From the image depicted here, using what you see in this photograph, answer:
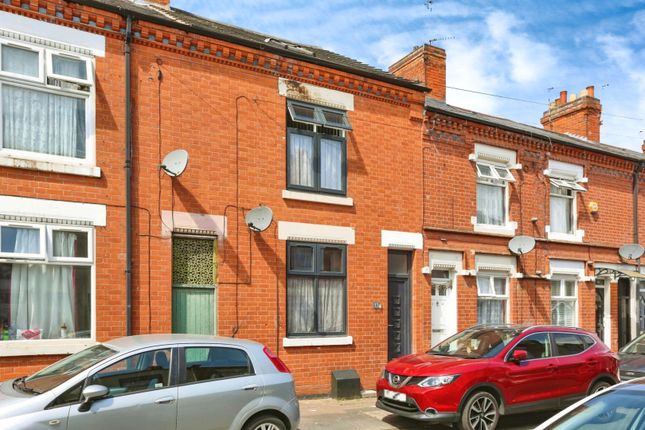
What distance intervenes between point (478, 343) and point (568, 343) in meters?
1.61

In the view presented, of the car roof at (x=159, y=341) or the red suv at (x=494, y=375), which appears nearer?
the car roof at (x=159, y=341)

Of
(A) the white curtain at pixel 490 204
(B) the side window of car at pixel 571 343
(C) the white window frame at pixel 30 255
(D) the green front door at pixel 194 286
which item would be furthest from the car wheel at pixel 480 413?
(C) the white window frame at pixel 30 255

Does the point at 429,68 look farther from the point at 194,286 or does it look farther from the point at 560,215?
the point at 194,286

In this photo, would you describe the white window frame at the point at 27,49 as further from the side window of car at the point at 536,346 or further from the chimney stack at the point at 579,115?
the chimney stack at the point at 579,115

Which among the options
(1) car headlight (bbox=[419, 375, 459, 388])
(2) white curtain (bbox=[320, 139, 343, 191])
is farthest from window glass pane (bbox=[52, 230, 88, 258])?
(1) car headlight (bbox=[419, 375, 459, 388])

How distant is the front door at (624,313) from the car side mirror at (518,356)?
979cm

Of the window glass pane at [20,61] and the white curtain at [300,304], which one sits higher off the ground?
the window glass pane at [20,61]

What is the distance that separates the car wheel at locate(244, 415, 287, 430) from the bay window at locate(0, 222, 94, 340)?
3.84 metres

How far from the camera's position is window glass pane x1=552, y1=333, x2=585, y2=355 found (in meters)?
9.78

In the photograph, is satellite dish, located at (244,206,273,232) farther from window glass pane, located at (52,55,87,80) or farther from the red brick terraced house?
window glass pane, located at (52,55,87,80)

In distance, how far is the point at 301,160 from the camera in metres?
11.9

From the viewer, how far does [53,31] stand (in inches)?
371

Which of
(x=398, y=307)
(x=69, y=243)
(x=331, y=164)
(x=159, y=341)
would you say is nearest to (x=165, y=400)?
(x=159, y=341)

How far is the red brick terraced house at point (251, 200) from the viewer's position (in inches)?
363
